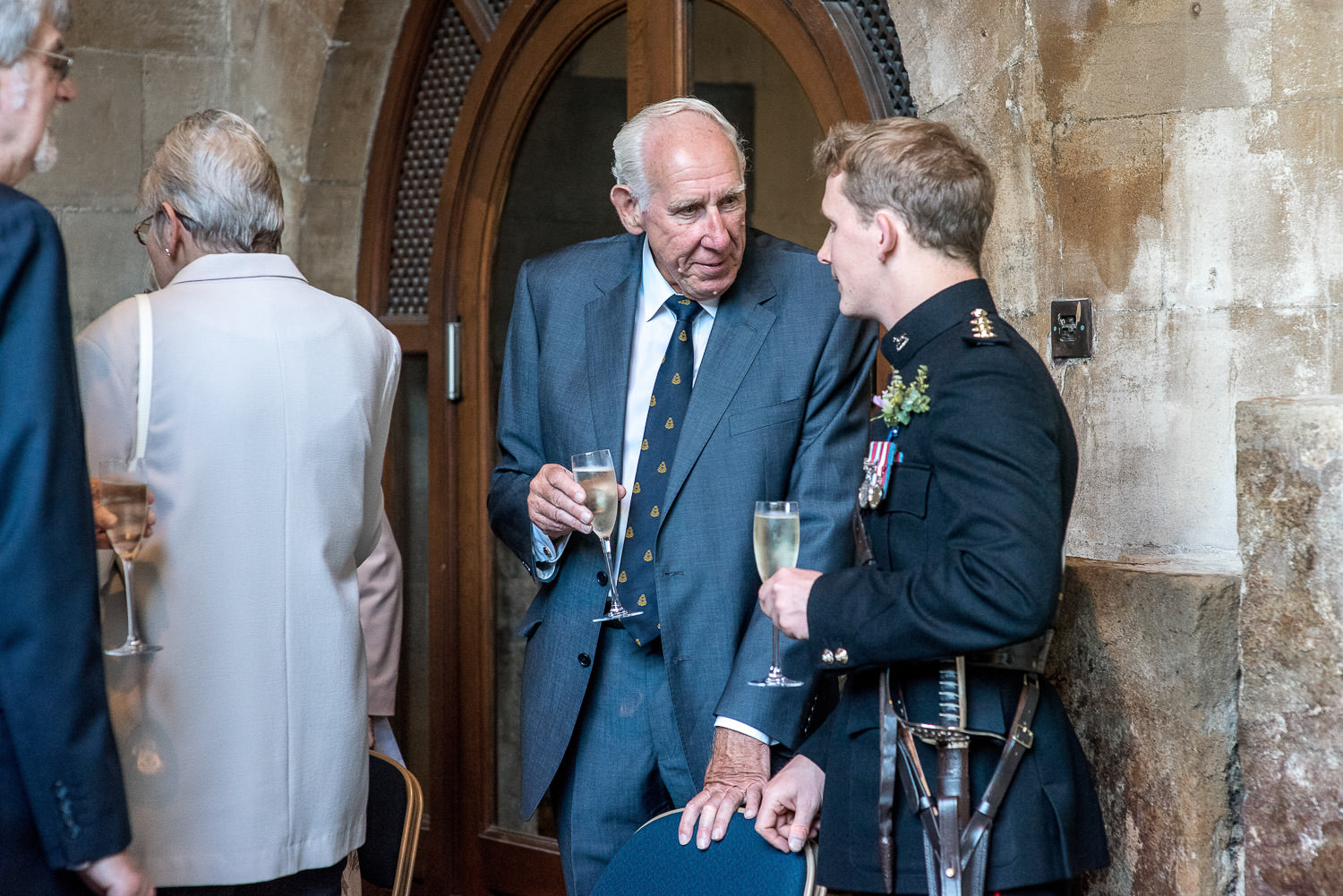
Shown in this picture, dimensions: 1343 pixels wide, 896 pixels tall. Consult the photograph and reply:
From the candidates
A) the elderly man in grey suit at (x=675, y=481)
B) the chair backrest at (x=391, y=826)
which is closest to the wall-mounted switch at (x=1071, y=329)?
the elderly man in grey suit at (x=675, y=481)

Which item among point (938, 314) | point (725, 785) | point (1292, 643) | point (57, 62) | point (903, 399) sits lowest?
point (725, 785)

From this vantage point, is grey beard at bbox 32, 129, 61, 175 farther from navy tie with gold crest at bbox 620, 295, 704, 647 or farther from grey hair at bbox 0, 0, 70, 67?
navy tie with gold crest at bbox 620, 295, 704, 647

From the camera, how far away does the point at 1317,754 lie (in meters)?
1.61

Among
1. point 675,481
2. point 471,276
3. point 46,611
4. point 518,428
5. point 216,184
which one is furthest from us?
point 471,276

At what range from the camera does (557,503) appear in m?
1.96

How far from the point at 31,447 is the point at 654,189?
A: 1.17 metres

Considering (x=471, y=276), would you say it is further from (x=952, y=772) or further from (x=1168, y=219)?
(x=952, y=772)

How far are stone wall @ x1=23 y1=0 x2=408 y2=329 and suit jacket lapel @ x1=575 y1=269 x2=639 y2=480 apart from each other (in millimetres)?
1842

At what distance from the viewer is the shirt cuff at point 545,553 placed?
212 centimetres

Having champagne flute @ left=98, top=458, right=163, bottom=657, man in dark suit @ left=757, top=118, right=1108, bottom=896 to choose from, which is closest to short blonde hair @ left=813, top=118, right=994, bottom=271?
man in dark suit @ left=757, top=118, right=1108, bottom=896

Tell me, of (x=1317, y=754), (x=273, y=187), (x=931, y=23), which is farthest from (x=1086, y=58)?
(x=273, y=187)

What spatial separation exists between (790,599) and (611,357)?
2.52 feet

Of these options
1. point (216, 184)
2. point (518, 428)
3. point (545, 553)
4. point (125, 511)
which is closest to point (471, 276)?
point (518, 428)

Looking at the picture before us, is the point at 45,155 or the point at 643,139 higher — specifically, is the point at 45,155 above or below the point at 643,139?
below
